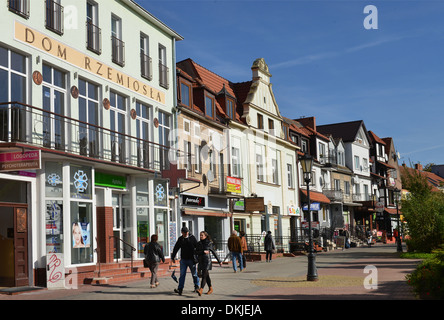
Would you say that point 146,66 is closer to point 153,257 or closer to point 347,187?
point 153,257

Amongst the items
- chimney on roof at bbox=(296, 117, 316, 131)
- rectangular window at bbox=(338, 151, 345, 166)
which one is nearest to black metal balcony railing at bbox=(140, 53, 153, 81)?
chimney on roof at bbox=(296, 117, 316, 131)

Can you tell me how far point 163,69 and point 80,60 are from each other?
664cm

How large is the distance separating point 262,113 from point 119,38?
1637 centimetres

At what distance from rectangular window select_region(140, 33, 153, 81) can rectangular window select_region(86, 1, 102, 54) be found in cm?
334

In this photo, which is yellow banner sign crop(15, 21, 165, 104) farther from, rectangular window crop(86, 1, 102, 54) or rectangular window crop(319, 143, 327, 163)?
rectangular window crop(319, 143, 327, 163)

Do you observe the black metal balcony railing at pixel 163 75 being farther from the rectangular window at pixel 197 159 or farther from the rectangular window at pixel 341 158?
the rectangular window at pixel 341 158

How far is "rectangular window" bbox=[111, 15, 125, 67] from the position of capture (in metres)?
22.5

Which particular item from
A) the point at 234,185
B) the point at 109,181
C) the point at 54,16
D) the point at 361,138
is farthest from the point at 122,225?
the point at 361,138

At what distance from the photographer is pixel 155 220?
78.0ft

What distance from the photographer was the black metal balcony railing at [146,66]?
969 inches

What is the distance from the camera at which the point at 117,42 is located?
2278 centimetres

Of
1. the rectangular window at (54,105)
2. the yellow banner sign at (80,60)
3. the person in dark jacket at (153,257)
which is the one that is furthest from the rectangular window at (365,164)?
the person in dark jacket at (153,257)

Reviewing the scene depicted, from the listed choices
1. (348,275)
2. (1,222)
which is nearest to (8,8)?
(1,222)
